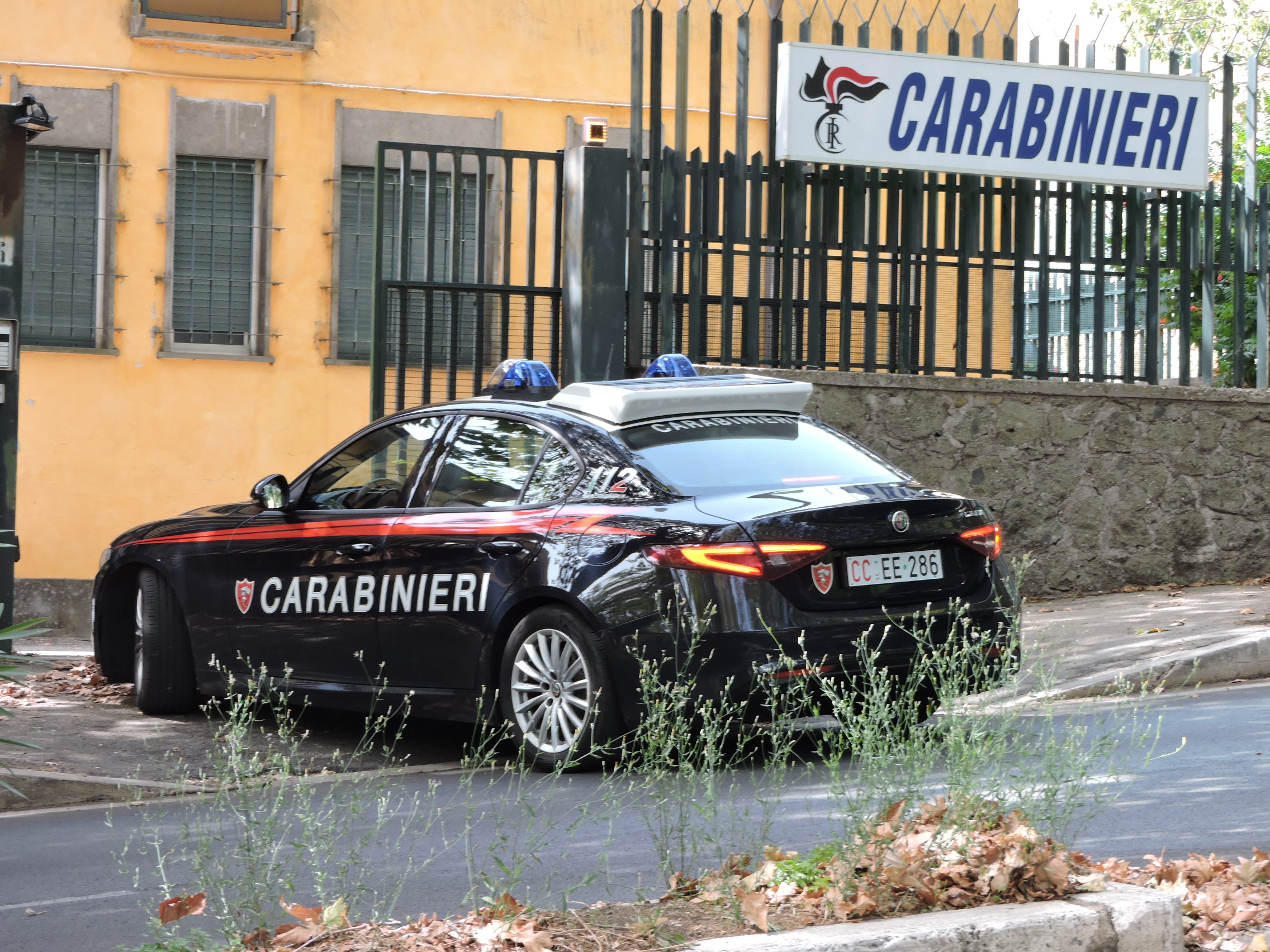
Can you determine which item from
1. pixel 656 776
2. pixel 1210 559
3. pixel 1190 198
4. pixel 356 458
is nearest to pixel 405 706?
pixel 356 458

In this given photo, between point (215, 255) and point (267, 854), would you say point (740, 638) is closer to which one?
point (267, 854)

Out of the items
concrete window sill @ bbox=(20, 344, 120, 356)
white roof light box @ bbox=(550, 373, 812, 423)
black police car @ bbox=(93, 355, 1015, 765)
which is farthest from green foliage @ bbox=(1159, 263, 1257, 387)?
concrete window sill @ bbox=(20, 344, 120, 356)

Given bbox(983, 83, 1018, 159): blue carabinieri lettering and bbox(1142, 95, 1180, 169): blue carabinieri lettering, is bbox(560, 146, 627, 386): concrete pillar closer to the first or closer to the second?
bbox(983, 83, 1018, 159): blue carabinieri lettering

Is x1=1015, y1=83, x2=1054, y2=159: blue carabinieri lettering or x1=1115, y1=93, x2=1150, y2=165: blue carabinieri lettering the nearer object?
x1=1015, y1=83, x2=1054, y2=159: blue carabinieri lettering

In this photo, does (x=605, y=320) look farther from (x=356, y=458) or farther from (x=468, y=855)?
(x=468, y=855)

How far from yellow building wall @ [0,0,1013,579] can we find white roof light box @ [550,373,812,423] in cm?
908

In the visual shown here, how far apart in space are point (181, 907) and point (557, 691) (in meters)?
2.91

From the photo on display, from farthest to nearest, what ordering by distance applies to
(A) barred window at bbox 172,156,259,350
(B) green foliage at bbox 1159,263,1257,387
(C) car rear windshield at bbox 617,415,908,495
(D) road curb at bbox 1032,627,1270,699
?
(A) barred window at bbox 172,156,259,350 < (B) green foliage at bbox 1159,263,1257,387 < (D) road curb at bbox 1032,627,1270,699 < (C) car rear windshield at bbox 617,415,908,495

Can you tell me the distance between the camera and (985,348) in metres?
12.7

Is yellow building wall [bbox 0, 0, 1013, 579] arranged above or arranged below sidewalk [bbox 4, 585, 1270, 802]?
above

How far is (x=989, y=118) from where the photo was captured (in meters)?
12.5

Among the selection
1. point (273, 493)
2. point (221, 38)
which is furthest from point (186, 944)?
point (221, 38)

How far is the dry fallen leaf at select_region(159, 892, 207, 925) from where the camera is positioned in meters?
3.87

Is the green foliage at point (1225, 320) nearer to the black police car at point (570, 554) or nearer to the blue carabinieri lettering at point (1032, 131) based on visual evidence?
the blue carabinieri lettering at point (1032, 131)
